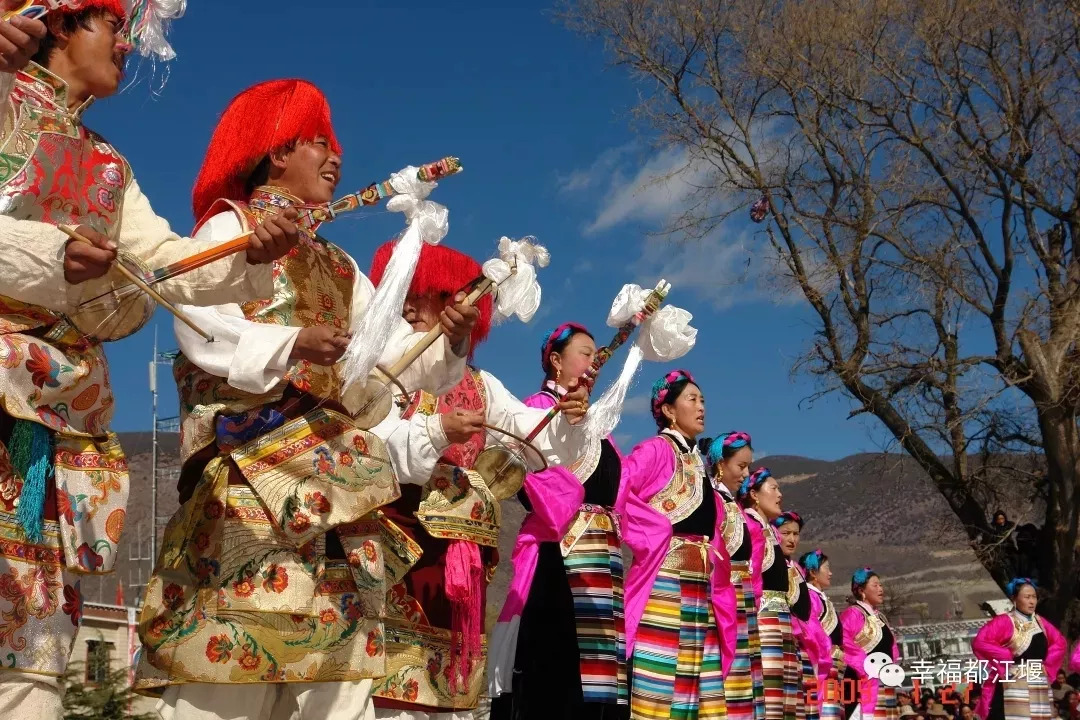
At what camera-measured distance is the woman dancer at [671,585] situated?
6355mm

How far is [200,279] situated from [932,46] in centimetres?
1202

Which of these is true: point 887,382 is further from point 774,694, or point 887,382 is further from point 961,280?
point 774,694

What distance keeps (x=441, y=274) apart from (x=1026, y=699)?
8.07 meters

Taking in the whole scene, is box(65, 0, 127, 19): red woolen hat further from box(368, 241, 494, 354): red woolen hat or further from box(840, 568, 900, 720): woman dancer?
box(840, 568, 900, 720): woman dancer

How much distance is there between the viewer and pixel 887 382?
45.3 feet

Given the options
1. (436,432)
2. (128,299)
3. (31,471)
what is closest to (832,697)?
(436,432)

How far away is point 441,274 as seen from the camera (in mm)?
5277

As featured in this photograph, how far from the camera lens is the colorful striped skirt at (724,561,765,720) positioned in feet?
22.5

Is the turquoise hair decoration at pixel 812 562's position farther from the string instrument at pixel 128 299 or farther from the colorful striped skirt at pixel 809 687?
the string instrument at pixel 128 299

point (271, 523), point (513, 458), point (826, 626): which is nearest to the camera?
point (271, 523)

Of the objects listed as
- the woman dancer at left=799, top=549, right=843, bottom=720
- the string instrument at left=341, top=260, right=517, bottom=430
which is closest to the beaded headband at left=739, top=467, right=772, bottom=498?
the woman dancer at left=799, top=549, right=843, bottom=720

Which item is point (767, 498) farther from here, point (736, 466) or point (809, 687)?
point (809, 687)

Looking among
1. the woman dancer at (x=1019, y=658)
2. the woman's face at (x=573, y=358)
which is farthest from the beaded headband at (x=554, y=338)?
the woman dancer at (x=1019, y=658)

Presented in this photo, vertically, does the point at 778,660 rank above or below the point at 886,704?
above
